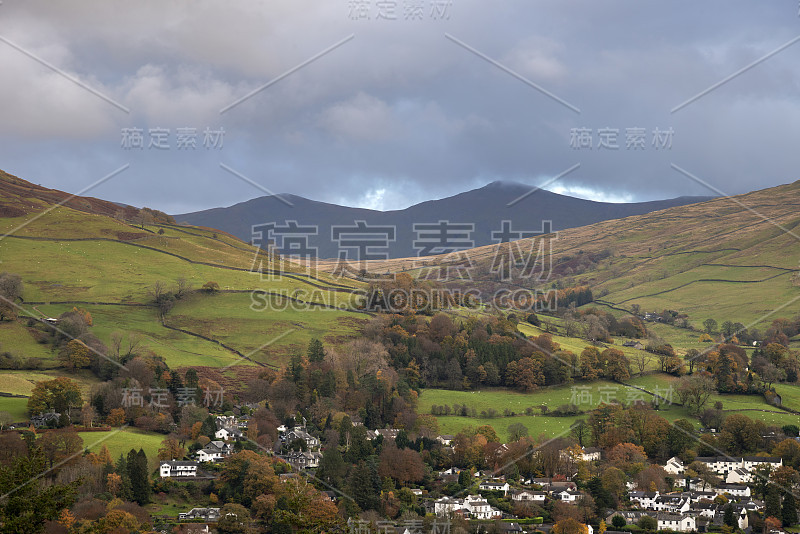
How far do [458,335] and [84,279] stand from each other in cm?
5023

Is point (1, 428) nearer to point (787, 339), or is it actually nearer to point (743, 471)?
point (743, 471)

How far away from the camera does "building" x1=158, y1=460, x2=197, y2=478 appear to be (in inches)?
2190

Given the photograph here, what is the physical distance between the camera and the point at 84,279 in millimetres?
96812

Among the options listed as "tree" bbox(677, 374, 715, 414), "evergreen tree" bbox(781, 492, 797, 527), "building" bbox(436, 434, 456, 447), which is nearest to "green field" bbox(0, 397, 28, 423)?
"building" bbox(436, 434, 456, 447)

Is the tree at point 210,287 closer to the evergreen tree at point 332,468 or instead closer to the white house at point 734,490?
the evergreen tree at point 332,468

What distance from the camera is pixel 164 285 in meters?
97.6

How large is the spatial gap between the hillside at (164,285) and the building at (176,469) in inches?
780

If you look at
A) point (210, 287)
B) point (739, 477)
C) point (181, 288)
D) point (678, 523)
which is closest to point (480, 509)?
point (678, 523)

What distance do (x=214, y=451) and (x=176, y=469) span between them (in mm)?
4647

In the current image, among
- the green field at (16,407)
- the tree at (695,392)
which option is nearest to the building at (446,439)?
the tree at (695,392)

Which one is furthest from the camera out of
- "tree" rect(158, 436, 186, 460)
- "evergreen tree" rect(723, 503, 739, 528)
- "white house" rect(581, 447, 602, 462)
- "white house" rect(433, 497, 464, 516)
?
"white house" rect(581, 447, 602, 462)

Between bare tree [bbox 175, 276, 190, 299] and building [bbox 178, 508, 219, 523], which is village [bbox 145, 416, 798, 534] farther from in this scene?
bare tree [bbox 175, 276, 190, 299]

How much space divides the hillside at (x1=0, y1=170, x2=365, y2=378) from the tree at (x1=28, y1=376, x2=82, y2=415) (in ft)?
37.2

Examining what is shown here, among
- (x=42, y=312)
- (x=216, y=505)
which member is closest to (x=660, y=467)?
(x=216, y=505)
